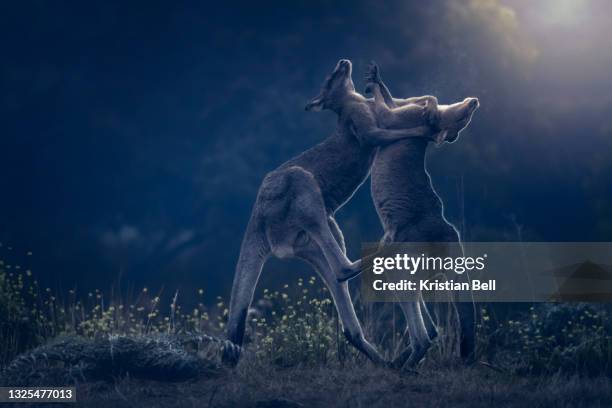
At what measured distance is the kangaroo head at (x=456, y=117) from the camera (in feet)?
25.1

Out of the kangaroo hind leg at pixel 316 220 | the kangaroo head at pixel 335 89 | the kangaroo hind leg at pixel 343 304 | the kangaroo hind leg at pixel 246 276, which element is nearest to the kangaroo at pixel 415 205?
the kangaroo hind leg at pixel 343 304

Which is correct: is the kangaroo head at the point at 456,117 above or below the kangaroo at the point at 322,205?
above

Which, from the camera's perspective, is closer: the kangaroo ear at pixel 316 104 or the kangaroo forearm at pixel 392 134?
the kangaroo forearm at pixel 392 134

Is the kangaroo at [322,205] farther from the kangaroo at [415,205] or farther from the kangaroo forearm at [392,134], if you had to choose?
the kangaroo at [415,205]

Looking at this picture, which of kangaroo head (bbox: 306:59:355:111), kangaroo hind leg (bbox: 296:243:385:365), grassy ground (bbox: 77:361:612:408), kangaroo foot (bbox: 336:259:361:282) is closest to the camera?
grassy ground (bbox: 77:361:612:408)

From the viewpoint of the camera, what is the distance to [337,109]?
8.09 m

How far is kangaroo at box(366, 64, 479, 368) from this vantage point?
7.62 metres

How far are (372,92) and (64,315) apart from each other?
4304 mm

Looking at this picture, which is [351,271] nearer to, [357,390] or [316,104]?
[357,390]

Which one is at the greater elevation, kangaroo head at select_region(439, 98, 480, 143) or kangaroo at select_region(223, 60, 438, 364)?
kangaroo head at select_region(439, 98, 480, 143)

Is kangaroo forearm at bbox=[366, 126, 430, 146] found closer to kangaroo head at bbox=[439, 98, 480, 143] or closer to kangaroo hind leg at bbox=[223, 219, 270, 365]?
kangaroo head at bbox=[439, 98, 480, 143]

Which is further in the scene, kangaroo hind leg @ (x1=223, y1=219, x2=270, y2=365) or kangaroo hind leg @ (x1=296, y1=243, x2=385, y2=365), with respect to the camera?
kangaroo hind leg @ (x1=223, y1=219, x2=270, y2=365)

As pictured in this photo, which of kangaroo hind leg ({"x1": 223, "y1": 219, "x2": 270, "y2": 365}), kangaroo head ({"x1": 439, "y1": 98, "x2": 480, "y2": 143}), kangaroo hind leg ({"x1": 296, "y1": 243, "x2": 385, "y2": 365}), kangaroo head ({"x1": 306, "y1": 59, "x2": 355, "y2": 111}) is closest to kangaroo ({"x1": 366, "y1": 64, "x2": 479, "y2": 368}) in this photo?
kangaroo head ({"x1": 439, "y1": 98, "x2": 480, "y2": 143})

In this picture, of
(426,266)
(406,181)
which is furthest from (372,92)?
(426,266)
